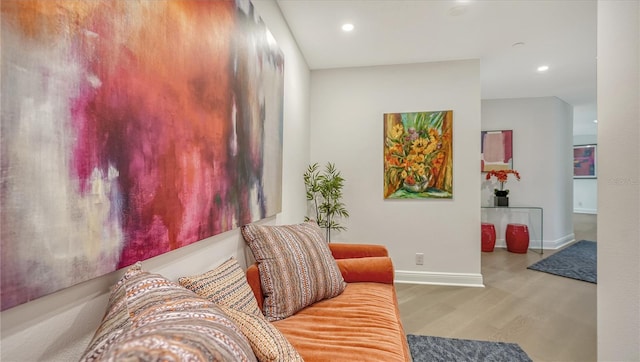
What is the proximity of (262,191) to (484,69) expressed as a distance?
3432 millimetres

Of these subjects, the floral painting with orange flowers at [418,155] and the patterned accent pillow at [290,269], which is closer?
the patterned accent pillow at [290,269]

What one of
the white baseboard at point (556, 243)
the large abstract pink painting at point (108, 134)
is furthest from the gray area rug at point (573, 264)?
the large abstract pink painting at point (108, 134)

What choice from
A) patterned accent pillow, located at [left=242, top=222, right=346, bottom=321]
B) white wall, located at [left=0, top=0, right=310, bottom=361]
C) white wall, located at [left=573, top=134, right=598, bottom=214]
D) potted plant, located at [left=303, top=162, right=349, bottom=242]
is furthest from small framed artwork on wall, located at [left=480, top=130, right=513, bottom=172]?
white wall, located at [left=573, top=134, right=598, bottom=214]

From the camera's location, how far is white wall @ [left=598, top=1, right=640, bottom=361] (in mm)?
1340

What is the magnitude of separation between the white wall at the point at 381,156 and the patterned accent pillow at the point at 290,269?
1.85m

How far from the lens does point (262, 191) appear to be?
1.89 metres

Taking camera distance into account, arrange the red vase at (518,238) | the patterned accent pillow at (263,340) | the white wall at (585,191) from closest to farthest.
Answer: the patterned accent pillow at (263,340)
the red vase at (518,238)
the white wall at (585,191)

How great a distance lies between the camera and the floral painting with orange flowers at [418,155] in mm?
3357

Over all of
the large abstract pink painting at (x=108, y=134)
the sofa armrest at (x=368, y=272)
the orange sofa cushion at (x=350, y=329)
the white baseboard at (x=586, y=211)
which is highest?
the large abstract pink painting at (x=108, y=134)

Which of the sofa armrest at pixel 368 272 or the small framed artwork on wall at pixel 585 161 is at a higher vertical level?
the small framed artwork on wall at pixel 585 161

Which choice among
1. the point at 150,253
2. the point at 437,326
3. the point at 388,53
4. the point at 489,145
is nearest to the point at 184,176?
the point at 150,253

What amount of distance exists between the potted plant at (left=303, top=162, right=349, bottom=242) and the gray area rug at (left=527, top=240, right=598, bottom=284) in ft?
9.32

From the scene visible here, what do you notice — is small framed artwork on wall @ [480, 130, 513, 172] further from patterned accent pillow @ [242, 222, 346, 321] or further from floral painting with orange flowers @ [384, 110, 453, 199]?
patterned accent pillow @ [242, 222, 346, 321]

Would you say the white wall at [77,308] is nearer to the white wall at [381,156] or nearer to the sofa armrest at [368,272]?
the sofa armrest at [368,272]
